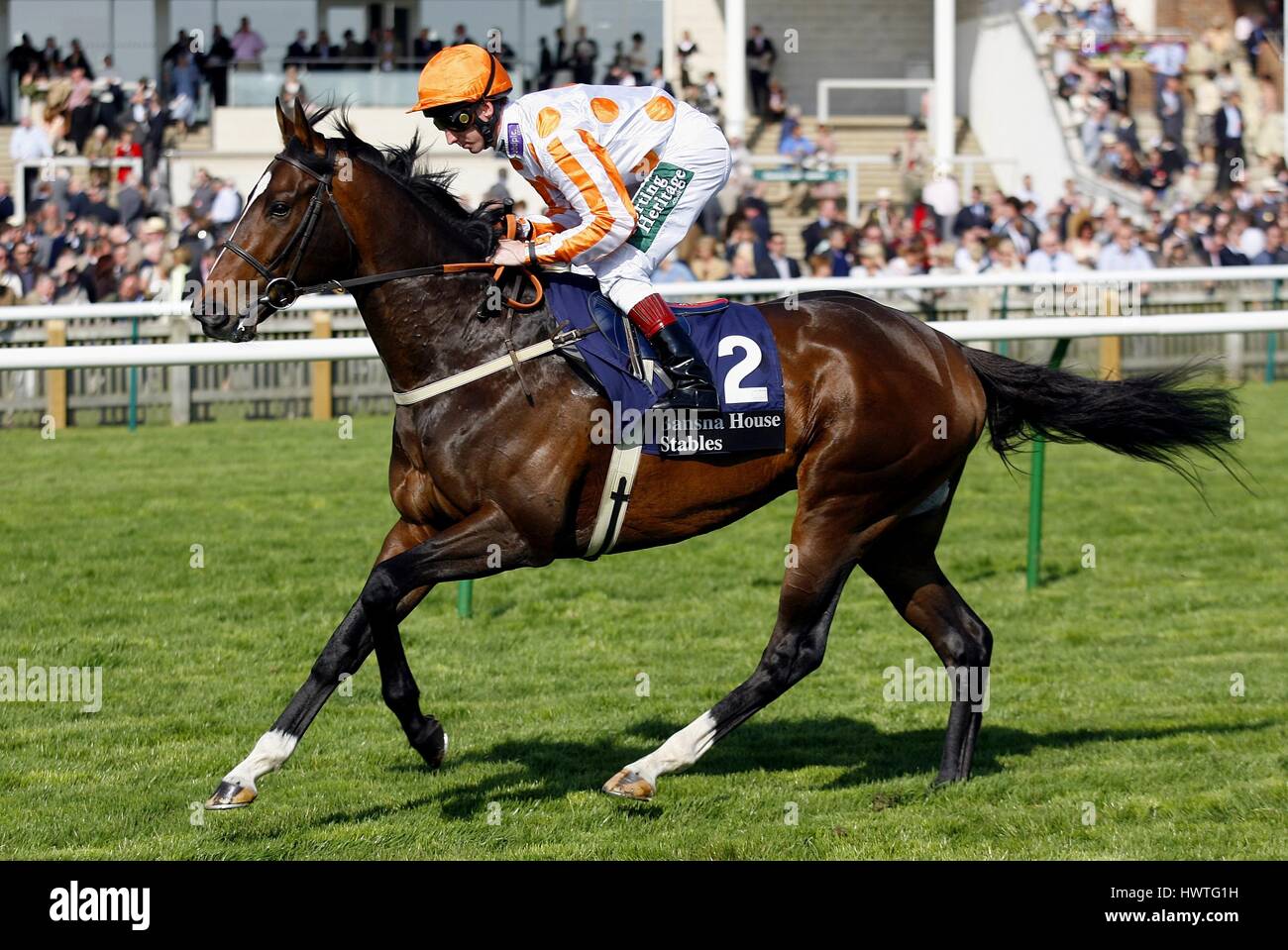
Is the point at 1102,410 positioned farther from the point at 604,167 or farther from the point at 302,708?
the point at 302,708

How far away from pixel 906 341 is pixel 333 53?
1685 cm

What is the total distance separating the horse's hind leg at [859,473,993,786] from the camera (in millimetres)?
5273

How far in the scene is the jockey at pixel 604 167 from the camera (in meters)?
4.61

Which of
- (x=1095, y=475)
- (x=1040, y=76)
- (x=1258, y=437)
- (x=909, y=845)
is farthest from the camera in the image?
(x=1040, y=76)

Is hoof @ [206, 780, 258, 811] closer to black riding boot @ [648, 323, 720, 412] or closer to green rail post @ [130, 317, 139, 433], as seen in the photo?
black riding boot @ [648, 323, 720, 412]

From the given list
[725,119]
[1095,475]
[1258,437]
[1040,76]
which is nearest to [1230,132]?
[1040,76]

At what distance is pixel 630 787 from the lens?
462 cm

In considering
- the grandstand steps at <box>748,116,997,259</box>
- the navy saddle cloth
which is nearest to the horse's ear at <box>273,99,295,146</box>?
the navy saddle cloth

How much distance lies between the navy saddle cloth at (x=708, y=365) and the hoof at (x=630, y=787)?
885 millimetres

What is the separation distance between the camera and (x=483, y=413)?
183 inches

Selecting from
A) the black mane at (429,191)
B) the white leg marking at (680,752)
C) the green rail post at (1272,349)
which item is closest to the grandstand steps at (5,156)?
the green rail post at (1272,349)

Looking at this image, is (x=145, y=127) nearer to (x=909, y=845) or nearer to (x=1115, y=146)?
(x=1115, y=146)

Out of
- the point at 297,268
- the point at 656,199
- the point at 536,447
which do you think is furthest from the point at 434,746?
the point at 656,199

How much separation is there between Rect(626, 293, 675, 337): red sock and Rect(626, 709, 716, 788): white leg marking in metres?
1.09
